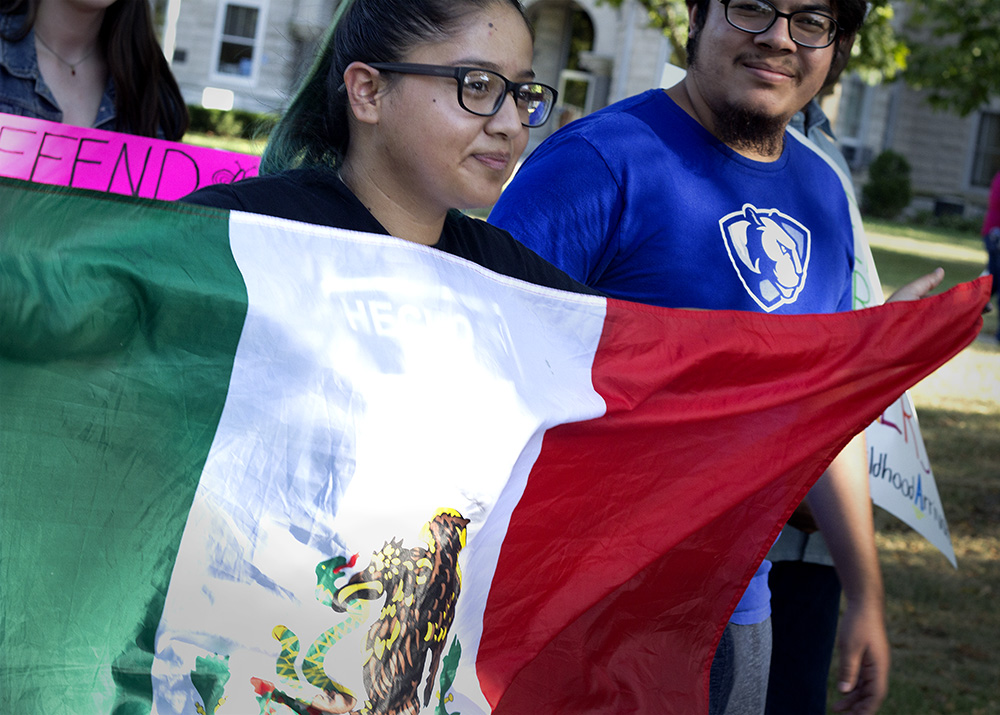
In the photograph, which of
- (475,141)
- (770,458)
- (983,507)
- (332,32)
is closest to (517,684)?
(770,458)

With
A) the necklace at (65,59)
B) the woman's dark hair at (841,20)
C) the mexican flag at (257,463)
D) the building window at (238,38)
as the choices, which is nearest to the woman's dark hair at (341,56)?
the mexican flag at (257,463)

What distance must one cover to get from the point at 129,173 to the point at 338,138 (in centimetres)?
146

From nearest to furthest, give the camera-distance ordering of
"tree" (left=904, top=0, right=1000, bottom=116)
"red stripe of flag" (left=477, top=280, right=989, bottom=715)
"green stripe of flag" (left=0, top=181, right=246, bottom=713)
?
"green stripe of flag" (left=0, top=181, right=246, bottom=713) → "red stripe of flag" (left=477, top=280, right=989, bottom=715) → "tree" (left=904, top=0, right=1000, bottom=116)

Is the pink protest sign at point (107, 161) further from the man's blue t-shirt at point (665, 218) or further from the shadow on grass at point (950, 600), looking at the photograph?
the shadow on grass at point (950, 600)

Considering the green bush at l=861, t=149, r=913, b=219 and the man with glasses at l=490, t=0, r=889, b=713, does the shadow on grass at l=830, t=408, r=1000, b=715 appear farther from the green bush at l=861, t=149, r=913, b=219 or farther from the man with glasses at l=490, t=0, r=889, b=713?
the green bush at l=861, t=149, r=913, b=219

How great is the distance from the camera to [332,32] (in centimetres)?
206

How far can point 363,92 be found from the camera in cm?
191

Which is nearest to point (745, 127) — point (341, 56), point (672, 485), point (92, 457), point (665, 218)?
point (665, 218)

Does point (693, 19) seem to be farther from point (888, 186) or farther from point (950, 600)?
point (888, 186)

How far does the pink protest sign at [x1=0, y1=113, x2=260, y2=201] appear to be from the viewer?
3.04 metres

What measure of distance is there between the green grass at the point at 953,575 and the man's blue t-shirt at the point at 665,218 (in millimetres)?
2746

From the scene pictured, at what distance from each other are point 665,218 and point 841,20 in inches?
26.8

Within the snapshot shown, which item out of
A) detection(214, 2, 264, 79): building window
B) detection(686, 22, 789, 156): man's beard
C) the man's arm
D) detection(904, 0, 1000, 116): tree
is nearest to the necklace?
detection(686, 22, 789, 156): man's beard

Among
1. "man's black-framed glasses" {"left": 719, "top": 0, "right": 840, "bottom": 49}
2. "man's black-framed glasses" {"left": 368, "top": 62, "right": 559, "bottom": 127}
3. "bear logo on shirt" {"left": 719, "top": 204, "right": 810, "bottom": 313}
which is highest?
"man's black-framed glasses" {"left": 719, "top": 0, "right": 840, "bottom": 49}
